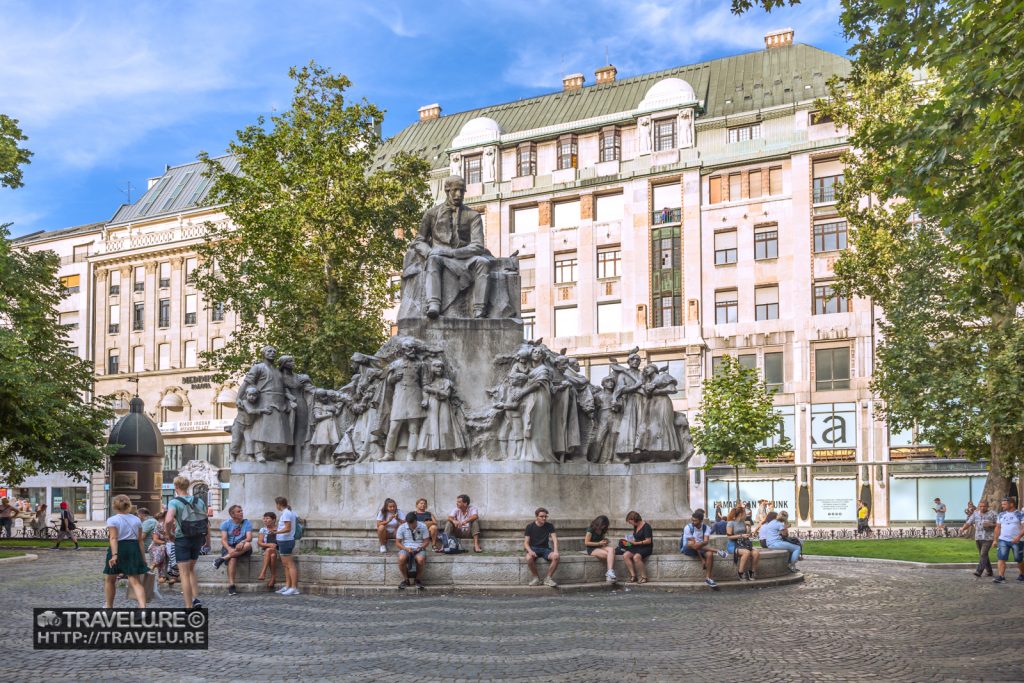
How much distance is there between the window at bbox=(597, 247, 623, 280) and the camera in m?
59.9

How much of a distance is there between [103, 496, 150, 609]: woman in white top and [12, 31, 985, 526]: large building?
40.3m

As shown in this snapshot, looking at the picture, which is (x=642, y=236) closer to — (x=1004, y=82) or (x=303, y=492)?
(x=303, y=492)

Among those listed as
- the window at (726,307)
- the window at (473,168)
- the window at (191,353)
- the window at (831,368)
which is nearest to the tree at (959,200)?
the window at (831,368)

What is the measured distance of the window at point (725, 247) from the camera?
2254 inches

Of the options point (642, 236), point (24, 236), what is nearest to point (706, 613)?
point (642, 236)

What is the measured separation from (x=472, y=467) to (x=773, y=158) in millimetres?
42106

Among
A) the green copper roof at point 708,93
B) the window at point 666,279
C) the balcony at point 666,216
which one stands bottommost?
the window at point 666,279

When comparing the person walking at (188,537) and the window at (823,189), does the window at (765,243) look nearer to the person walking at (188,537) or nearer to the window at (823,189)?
the window at (823,189)

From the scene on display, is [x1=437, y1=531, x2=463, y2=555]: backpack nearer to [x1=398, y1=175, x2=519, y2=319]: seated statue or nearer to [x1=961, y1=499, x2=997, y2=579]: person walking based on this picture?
[x1=398, y1=175, x2=519, y2=319]: seated statue

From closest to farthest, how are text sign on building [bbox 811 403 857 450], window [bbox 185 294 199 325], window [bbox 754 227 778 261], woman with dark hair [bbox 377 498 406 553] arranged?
woman with dark hair [bbox 377 498 406 553] < text sign on building [bbox 811 403 857 450] < window [bbox 754 227 778 261] < window [bbox 185 294 199 325]

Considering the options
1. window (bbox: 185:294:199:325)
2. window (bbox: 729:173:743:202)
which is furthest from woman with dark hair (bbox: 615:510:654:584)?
window (bbox: 185:294:199:325)

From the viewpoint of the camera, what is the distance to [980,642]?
39.4ft

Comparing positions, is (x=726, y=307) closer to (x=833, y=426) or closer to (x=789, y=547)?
(x=833, y=426)

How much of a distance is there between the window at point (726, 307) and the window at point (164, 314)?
39.4 meters
